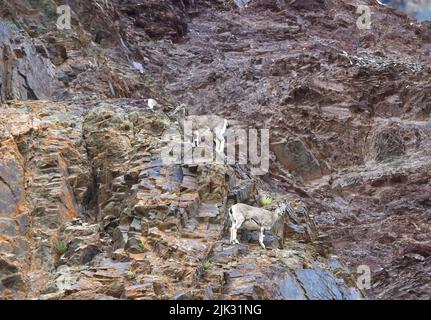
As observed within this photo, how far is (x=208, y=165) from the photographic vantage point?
Answer: 1730cm

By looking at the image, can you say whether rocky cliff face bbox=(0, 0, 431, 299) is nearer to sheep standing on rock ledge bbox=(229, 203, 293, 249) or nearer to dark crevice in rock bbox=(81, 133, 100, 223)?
dark crevice in rock bbox=(81, 133, 100, 223)

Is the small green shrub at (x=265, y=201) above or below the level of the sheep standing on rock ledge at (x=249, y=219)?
below

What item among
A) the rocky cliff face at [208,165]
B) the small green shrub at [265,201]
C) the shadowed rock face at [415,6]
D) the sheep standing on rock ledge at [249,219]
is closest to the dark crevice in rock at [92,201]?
the rocky cliff face at [208,165]

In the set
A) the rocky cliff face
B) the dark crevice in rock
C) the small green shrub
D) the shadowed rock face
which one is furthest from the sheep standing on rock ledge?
the shadowed rock face

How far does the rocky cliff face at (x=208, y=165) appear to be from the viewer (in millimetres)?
14273

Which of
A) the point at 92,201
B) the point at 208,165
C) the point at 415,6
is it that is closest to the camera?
the point at 92,201

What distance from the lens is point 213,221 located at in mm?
15812

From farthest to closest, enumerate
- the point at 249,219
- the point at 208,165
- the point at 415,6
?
the point at 415,6 → the point at 208,165 → the point at 249,219

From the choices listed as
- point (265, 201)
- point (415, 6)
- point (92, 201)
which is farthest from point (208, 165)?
point (415, 6)

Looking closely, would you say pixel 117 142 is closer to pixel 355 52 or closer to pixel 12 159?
pixel 12 159

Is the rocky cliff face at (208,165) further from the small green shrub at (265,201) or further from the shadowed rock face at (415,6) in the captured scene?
the shadowed rock face at (415,6)

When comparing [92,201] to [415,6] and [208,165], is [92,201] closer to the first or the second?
[208,165]

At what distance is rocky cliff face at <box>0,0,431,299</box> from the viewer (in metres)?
14.3
